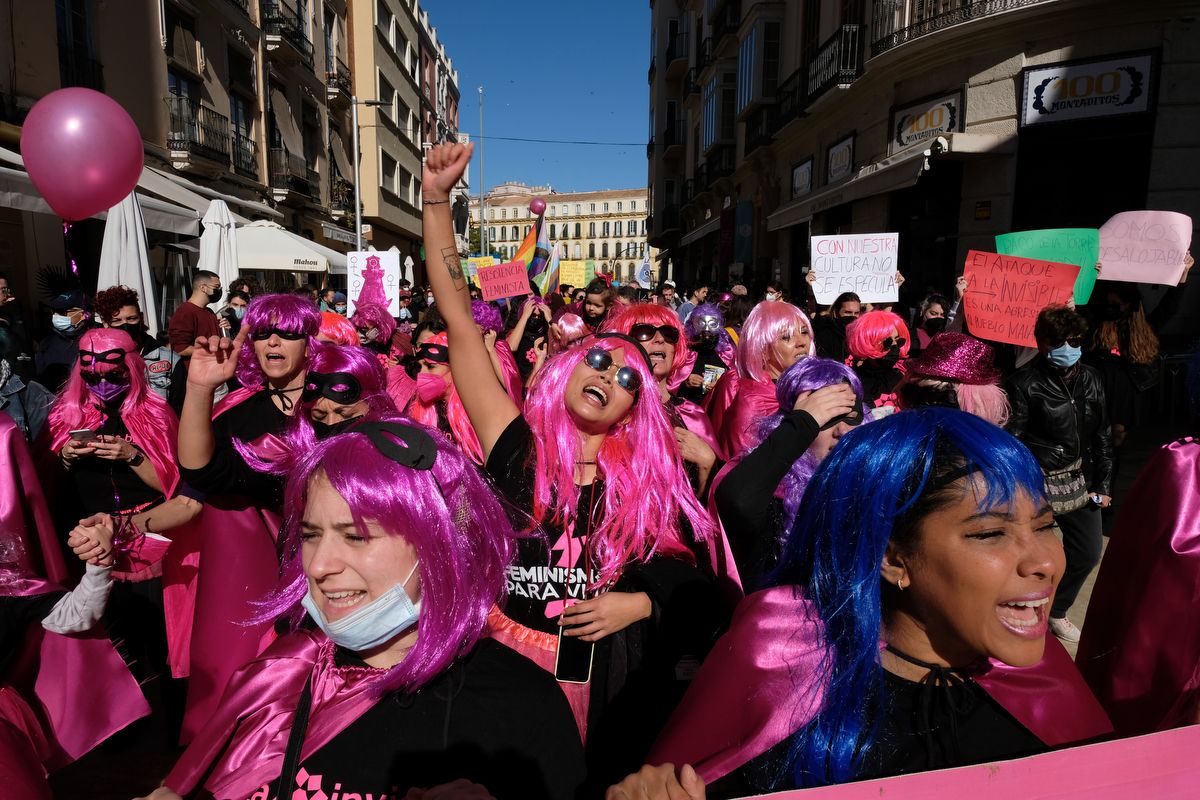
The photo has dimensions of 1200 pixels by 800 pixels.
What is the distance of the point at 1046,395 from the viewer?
409cm

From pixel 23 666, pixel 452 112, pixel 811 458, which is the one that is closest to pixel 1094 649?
pixel 811 458

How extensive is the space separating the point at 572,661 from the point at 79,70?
638 inches

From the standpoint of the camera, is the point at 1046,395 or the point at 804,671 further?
the point at 1046,395

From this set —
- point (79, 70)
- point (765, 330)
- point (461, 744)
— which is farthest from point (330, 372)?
point (79, 70)

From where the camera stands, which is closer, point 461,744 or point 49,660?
point 461,744

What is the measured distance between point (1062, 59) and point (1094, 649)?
1121 cm

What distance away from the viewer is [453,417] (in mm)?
3949

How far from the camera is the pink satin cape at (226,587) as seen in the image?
322cm

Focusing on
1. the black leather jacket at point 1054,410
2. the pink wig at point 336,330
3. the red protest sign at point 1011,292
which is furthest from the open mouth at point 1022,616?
the pink wig at point 336,330

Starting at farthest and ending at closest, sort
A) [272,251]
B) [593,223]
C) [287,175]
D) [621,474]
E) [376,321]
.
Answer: [593,223], [287,175], [272,251], [376,321], [621,474]

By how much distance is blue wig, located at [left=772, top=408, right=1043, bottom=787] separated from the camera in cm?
140

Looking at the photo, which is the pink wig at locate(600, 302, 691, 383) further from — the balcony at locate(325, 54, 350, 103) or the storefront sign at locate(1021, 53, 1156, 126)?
the balcony at locate(325, 54, 350, 103)

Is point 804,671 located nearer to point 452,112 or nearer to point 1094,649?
point 1094,649

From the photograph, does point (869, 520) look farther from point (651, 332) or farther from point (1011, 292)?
point (1011, 292)
